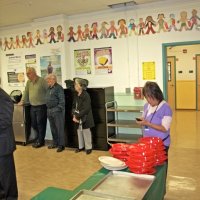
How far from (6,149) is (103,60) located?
12.5 feet

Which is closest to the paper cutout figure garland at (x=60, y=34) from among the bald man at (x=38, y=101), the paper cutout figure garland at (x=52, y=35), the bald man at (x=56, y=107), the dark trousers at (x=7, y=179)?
the paper cutout figure garland at (x=52, y=35)

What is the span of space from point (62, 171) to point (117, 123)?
1509 mm

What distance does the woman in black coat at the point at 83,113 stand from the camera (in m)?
4.87

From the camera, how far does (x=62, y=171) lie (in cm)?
420

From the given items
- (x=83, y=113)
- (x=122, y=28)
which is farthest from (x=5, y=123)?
(x=122, y=28)

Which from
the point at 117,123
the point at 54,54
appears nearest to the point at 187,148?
the point at 117,123

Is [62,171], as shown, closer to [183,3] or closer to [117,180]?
[117,180]

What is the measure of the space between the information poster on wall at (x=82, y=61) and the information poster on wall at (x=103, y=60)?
0.61ft

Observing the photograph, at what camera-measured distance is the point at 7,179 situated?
2.79 m

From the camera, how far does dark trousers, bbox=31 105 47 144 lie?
5578 millimetres

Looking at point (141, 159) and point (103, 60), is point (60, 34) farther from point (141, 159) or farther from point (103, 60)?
point (141, 159)

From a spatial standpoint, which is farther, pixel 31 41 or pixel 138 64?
pixel 31 41

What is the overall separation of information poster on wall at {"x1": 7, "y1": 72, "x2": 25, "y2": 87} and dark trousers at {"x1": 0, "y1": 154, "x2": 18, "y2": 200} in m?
4.56

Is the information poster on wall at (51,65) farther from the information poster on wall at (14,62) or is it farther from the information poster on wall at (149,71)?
the information poster on wall at (149,71)
